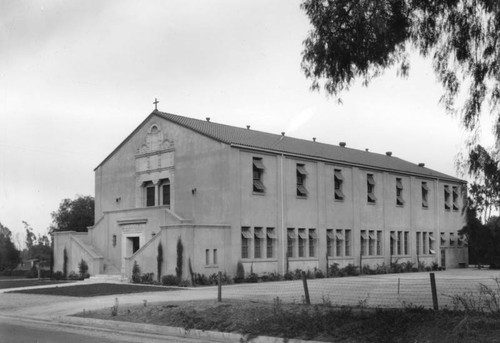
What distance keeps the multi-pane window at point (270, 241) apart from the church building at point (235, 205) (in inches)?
2.7

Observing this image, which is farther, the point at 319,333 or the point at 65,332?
the point at 65,332

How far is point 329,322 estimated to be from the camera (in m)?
14.1

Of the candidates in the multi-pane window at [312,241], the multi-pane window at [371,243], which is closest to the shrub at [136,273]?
the multi-pane window at [312,241]

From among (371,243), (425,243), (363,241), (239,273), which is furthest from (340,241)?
(425,243)

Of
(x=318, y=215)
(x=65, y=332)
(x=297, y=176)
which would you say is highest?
(x=297, y=176)

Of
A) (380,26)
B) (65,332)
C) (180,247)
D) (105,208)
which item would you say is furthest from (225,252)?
(380,26)

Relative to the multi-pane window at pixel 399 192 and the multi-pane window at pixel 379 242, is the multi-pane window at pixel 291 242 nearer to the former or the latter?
the multi-pane window at pixel 379 242

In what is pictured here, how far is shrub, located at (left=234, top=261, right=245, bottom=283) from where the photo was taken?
37000mm

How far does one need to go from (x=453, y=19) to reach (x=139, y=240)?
31526 mm

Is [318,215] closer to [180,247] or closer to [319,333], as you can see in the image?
[180,247]

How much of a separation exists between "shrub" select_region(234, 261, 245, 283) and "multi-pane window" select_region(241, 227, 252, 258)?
3.85 feet

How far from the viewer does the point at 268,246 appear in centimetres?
4103

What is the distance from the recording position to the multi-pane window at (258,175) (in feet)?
133

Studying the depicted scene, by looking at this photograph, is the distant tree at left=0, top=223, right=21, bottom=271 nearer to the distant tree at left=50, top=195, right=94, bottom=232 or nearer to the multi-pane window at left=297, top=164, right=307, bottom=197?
the distant tree at left=50, top=195, right=94, bottom=232
